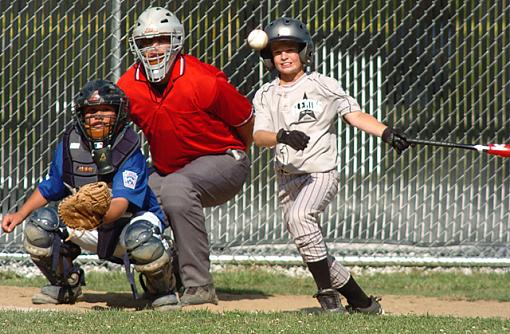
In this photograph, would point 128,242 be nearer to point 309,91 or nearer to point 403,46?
point 309,91

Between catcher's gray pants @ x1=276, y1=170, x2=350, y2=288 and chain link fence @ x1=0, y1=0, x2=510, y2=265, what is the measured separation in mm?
2064

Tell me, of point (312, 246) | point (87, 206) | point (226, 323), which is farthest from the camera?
point (312, 246)

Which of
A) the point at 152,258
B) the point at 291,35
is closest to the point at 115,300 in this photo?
the point at 152,258

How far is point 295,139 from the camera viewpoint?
19.5ft

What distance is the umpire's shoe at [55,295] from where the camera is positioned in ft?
22.2

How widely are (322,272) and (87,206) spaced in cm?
132

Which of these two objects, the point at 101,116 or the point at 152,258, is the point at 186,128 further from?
the point at 152,258

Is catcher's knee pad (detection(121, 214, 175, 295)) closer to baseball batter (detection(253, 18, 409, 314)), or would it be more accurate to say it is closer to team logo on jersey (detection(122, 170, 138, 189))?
team logo on jersey (detection(122, 170, 138, 189))

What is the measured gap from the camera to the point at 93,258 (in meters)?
8.47

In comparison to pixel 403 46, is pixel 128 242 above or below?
below

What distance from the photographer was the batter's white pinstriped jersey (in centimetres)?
644

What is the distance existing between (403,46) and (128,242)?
3.18 meters

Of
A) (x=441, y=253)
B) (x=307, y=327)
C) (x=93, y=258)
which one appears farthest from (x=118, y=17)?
(x=307, y=327)

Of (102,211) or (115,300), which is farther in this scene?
(115,300)
